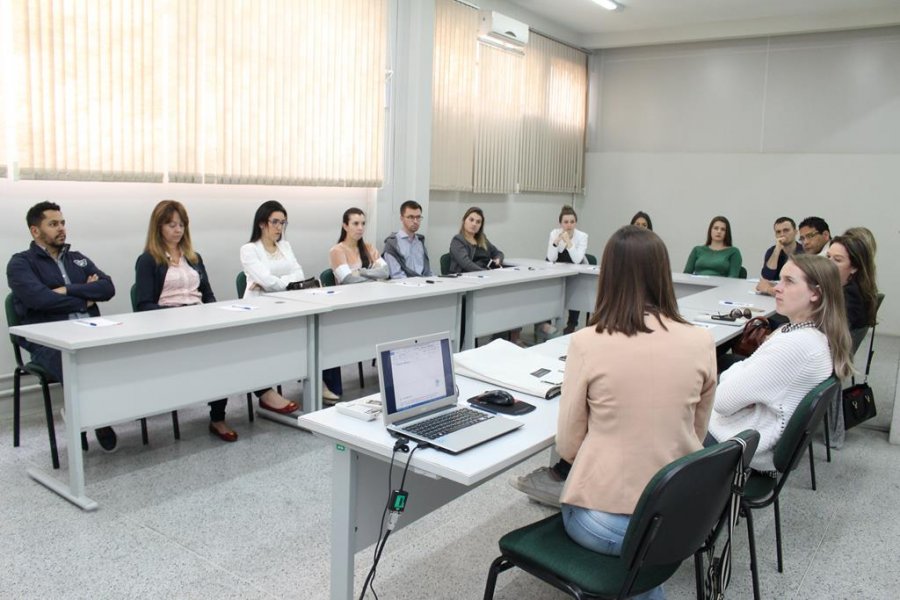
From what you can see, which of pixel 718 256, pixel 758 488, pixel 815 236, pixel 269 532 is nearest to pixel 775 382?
pixel 758 488

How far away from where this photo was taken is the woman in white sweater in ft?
7.64

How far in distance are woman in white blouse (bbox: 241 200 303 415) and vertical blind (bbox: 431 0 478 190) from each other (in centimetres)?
252

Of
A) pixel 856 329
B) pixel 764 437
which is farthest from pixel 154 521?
pixel 856 329

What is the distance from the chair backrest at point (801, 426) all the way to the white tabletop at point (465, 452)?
2.45 ft

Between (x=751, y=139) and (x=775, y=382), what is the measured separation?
6724 millimetres

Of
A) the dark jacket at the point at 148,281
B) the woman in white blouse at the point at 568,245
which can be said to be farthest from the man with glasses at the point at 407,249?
the dark jacket at the point at 148,281

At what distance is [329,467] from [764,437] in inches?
79.6

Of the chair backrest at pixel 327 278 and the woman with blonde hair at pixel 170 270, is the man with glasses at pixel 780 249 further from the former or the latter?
the woman with blonde hair at pixel 170 270

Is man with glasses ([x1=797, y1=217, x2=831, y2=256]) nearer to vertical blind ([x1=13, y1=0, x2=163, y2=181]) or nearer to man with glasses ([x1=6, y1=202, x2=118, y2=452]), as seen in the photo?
vertical blind ([x1=13, y1=0, x2=163, y2=181])

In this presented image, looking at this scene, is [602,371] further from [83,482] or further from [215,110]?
[215,110]

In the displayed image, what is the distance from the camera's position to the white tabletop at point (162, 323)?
2.91 m

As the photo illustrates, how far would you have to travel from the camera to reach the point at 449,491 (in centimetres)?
238

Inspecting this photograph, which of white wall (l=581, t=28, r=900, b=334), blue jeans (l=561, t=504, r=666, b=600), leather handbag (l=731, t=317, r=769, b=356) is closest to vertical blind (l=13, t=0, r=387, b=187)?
leather handbag (l=731, t=317, r=769, b=356)

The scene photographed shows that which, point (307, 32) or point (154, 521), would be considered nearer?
point (154, 521)
